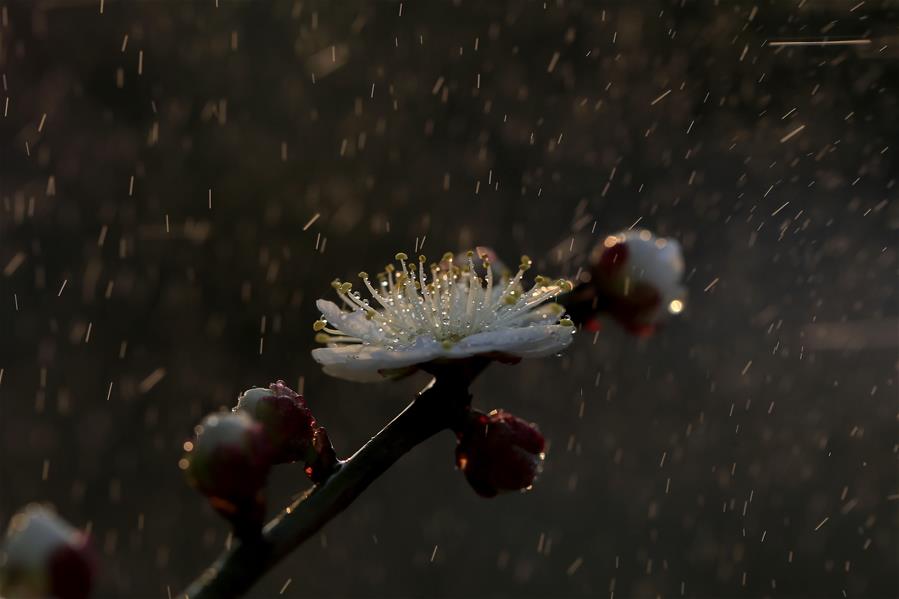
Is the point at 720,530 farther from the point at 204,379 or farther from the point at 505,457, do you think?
the point at 505,457

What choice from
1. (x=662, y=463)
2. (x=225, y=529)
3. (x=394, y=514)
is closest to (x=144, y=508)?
(x=225, y=529)

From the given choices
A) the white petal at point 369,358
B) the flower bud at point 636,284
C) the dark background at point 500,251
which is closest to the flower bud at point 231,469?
the white petal at point 369,358

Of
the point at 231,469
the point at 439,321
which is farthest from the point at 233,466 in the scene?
the point at 439,321

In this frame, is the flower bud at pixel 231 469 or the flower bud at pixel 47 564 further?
the flower bud at pixel 231 469

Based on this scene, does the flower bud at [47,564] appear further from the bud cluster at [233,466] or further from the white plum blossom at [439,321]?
the white plum blossom at [439,321]

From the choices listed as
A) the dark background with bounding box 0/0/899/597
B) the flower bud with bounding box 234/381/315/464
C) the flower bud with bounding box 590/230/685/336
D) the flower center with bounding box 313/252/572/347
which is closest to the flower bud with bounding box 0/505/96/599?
the flower bud with bounding box 234/381/315/464

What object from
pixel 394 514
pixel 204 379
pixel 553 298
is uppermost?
pixel 553 298
